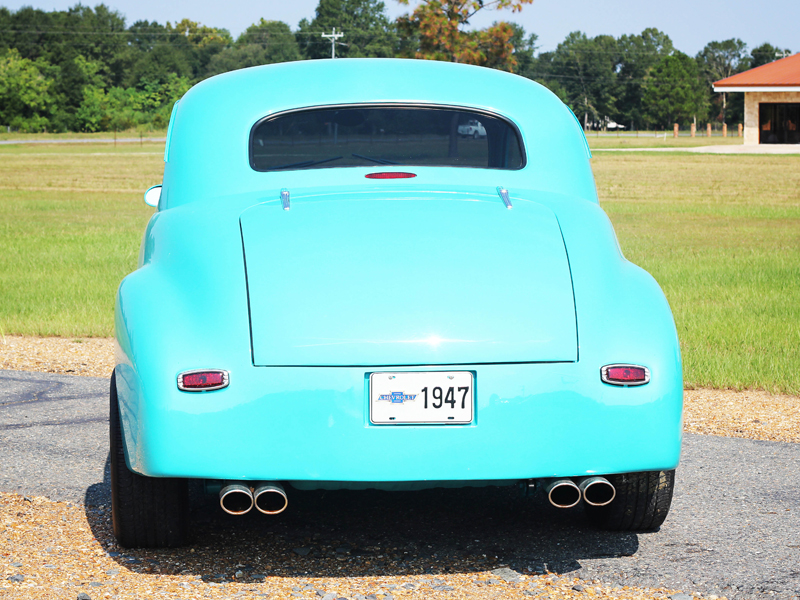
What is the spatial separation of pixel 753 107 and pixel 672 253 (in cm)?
4373

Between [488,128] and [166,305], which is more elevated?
[488,128]

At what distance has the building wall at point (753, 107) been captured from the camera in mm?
51781

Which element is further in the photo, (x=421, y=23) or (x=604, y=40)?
(x=604, y=40)

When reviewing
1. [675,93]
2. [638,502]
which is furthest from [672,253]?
[675,93]

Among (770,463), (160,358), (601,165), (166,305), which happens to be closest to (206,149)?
(166,305)

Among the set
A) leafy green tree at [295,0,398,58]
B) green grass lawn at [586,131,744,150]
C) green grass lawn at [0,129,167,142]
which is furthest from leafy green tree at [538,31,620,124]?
green grass lawn at [0,129,167,142]

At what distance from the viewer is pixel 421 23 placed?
147 ft

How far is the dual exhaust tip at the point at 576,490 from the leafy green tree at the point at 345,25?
119 m

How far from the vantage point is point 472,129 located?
3957mm

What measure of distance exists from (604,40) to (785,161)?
102061mm

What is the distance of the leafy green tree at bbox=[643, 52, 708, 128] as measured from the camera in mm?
101438

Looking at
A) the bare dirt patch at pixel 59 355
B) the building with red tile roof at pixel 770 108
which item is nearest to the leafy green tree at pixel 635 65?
the building with red tile roof at pixel 770 108

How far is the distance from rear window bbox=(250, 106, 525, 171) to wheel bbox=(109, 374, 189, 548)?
119cm

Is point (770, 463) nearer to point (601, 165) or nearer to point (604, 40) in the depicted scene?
point (601, 165)
